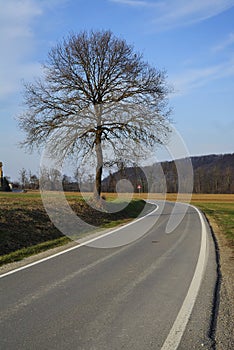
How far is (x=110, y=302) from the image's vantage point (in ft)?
20.5

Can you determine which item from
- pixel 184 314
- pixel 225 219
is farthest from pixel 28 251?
pixel 225 219

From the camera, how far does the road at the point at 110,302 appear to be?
15.6 feet

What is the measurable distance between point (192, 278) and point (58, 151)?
61.3 ft

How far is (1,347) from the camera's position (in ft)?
14.8

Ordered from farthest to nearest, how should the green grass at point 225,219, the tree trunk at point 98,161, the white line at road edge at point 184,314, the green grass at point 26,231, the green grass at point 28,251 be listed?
the tree trunk at point 98,161 → the green grass at point 225,219 → the green grass at point 26,231 → the green grass at point 28,251 → the white line at road edge at point 184,314

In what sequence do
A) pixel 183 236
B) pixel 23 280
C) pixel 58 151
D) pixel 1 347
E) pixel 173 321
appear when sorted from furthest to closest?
1. pixel 58 151
2. pixel 183 236
3. pixel 23 280
4. pixel 173 321
5. pixel 1 347

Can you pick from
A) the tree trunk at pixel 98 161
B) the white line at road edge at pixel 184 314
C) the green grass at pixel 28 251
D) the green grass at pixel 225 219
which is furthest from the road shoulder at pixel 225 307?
the tree trunk at pixel 98 161

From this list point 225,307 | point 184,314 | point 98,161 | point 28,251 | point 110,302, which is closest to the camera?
point 184,314

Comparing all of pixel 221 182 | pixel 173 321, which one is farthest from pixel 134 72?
pixel 221 182

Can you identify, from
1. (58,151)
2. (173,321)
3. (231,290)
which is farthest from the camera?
(58,151)

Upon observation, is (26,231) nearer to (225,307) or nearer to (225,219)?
(225,307)

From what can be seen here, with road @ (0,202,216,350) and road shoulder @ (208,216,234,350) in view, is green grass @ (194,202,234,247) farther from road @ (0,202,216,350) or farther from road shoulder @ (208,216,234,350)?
road @ (0,202,216,350)

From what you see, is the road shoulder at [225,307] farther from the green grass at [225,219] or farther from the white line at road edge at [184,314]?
the green grass at [225,219]

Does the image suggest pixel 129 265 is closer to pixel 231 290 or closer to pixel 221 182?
pixel 231 290
